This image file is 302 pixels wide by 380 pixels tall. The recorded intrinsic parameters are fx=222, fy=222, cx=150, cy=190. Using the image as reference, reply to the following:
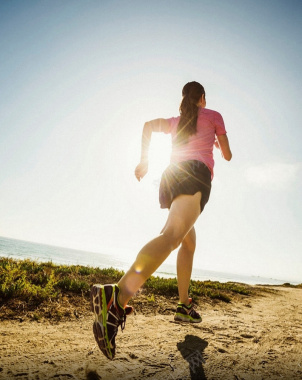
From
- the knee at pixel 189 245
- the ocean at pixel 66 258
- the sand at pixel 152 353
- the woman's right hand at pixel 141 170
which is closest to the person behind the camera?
the sand at pixel 152 353

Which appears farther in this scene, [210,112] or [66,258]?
[66,258]

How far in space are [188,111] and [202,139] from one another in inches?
15.8

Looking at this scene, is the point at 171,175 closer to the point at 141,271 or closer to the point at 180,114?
the point at 180,114

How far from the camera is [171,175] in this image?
251 cm

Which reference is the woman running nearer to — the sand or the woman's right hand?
the woman's right hand

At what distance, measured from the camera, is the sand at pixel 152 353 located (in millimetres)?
1484

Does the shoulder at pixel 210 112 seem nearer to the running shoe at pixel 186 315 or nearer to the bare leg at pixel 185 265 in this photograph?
the bare leg at pixel 185 265

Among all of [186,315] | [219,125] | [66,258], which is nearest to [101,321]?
[186,315]

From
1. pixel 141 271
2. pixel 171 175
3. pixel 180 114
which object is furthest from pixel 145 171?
pixel 141 271

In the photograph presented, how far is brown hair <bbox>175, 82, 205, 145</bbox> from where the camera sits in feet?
8.70

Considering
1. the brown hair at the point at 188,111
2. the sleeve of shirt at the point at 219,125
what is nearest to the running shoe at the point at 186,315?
the brown hair at the point at 188,111

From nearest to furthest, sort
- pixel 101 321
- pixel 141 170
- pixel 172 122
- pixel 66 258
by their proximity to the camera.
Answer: pixel 101 321, pixel 141 170, pixel 172 122, pixel 66 258

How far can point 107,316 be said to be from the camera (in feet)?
5.41

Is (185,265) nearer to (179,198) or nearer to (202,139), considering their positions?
(179,198)
